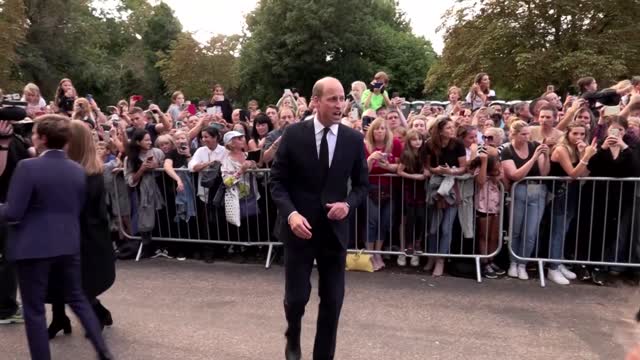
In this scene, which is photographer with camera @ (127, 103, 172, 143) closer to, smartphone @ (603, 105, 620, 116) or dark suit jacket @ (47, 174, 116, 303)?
dark suit jacket @ (47, 174, 116, 303)

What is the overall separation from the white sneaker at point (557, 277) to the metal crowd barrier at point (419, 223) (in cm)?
63

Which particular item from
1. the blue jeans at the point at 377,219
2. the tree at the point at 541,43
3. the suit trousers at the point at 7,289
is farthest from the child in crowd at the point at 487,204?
the tree at the point at 541,43

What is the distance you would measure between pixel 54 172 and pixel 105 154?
13.4 ft

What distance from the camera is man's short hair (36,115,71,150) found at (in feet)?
12.9

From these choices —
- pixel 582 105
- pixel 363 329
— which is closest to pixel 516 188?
pixel 582 105

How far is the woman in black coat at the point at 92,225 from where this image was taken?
434 centimetres

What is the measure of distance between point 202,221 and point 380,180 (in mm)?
2444

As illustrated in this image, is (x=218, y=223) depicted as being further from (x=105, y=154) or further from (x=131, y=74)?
(x=131, y=74)

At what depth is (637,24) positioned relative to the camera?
27.1 meters

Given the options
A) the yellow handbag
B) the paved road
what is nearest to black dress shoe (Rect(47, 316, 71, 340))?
the paved road

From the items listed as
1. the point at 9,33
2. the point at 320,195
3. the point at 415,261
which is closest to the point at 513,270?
the point at 415,261

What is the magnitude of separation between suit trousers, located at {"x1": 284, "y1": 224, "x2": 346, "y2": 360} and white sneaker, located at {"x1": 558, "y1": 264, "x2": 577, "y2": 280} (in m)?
3.55

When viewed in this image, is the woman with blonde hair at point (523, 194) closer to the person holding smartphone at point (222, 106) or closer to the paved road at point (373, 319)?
the paved road at point (373, 319)

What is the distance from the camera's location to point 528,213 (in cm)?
652
